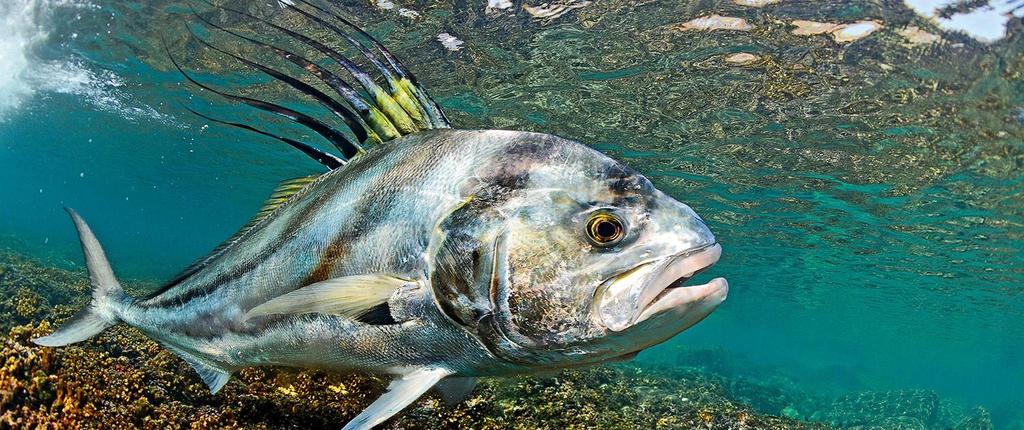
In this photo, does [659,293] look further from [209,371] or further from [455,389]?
[209,371]

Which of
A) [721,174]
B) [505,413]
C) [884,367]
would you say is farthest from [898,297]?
[884,367]

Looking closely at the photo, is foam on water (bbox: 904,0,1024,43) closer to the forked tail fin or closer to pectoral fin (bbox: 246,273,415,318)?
pectoral fin (bbox: 246,273,415,318)

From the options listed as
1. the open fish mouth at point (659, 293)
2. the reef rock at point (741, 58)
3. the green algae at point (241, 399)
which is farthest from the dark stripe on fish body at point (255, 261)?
the reef rock at point (741, 58)

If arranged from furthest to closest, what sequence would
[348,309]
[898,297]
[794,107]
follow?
[898,297]
[794,107]
[348,309]

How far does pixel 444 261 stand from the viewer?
2000mm

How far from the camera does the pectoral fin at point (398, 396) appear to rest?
1977 mm

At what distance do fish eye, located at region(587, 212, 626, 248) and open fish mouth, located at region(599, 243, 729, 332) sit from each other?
0.41ft

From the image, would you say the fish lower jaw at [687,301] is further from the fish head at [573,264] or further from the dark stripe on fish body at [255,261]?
the dark stripe on fish body at [255,261]

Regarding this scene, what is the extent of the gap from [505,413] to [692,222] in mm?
3550

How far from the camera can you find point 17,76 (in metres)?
24.9

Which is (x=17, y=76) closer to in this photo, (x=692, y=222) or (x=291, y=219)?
(x=291, y=219)

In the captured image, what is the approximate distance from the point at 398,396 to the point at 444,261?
1.93 ft

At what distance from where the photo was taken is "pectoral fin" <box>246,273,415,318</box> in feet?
6.50

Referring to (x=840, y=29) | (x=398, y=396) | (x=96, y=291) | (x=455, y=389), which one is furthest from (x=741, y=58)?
(x=96, y=291)
